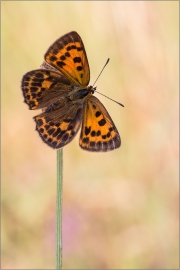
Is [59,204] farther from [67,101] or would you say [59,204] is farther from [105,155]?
[105,155]

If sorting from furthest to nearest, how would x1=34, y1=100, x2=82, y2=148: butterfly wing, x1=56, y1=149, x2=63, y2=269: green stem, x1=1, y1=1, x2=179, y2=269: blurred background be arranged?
x1=1, y1=1, x2=179, y2=269: blurred background
x1=34, y1=100, x2=82, y2=148: butterfly wing
x1=56, y1=149, x2=63, y2=269: green stem

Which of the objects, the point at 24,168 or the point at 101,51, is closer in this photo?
the point at 24,168

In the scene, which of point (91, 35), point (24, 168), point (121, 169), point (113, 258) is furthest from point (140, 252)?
point (91, 35)

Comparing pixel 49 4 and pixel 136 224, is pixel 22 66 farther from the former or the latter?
pixel 136 224

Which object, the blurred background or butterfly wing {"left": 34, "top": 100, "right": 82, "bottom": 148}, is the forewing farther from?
the blurred background

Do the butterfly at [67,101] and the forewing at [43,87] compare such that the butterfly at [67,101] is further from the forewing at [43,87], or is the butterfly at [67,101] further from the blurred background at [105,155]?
the blurred background at [105,155]

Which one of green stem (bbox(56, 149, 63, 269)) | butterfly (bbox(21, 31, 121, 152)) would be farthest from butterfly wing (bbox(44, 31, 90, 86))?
green stem (bbox(56, 149, 63, 269))

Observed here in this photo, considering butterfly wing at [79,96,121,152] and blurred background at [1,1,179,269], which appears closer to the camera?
butterfly wing at [79,96,121,152]
